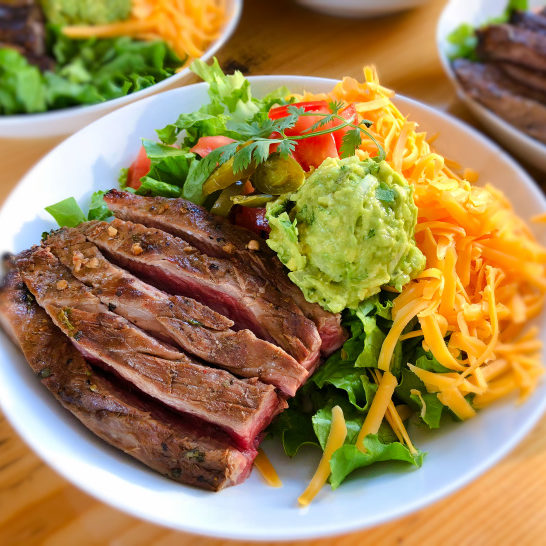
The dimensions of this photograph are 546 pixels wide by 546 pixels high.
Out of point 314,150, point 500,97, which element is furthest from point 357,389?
point 500,97

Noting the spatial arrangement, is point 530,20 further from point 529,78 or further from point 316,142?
point 316,142

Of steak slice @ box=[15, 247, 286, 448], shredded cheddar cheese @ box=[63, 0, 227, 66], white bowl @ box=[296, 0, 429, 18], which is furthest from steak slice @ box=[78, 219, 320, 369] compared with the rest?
white bowl @ box=[296, 0, 429, 18]

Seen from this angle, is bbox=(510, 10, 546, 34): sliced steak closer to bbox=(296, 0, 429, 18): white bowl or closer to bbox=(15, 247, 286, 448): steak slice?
bbox=(296, 0, 429, 18): white bowl

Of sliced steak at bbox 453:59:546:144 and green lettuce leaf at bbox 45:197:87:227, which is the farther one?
sliced steak at bbox 453:59:546:144

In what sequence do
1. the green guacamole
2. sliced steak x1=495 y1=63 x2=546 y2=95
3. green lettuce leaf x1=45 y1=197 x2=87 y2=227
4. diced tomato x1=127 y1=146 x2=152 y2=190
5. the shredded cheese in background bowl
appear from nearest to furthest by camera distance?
the shredded cheese in background bowl < the green guacamole < green lettuce leaf x1=45 y1=197 x2=87 y2=227 < diced tomato x1=127 y1=146 x2=152 y2=190 < sliced steak x1=495 y1=63 x2=546 y2=95

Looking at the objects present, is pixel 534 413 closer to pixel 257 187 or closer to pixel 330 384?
pixel 330 384
